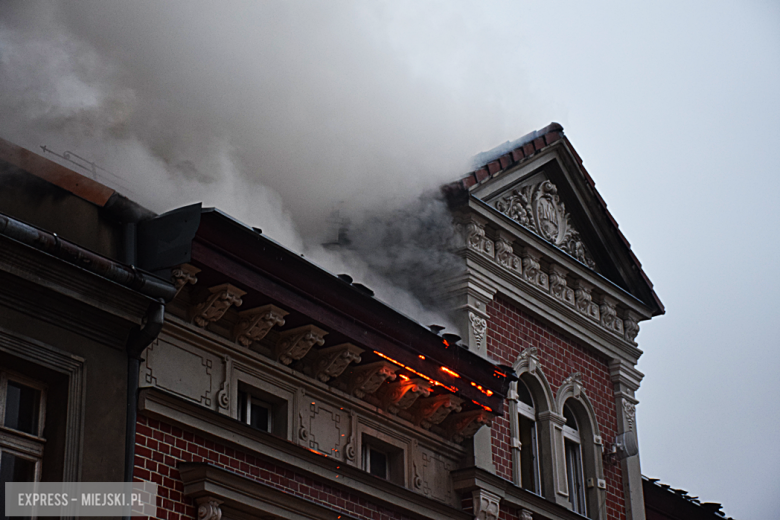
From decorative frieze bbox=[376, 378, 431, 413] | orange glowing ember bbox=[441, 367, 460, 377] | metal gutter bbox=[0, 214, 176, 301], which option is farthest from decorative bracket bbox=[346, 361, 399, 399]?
metal gutter bbox=[0, 214, 176, 301]

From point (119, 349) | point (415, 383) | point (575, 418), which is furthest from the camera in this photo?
point (575, 418)

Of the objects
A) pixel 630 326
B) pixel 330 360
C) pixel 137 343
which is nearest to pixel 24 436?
pixel 137 343

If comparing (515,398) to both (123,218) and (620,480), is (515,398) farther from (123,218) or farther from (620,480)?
(123,218)

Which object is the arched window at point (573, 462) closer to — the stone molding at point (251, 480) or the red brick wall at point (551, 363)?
the red brick wall at point (551, 363)

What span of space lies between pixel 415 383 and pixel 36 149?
5126 mm


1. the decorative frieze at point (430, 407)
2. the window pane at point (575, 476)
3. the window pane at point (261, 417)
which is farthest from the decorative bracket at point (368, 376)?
the window pane at point (575, 476)

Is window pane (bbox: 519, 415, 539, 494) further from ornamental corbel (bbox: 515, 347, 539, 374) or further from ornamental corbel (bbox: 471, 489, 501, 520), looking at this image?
ornamental corbel (bbox: 471, 489, 501, 520)

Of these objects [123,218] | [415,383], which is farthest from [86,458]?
[415,383]

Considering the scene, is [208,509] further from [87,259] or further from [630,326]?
[630,326]

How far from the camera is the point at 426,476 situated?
1411 centimetres

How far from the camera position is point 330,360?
42.7 ft

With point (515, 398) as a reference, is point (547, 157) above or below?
above

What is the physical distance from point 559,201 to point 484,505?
628 cm

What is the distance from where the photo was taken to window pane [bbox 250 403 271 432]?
12.5 m
